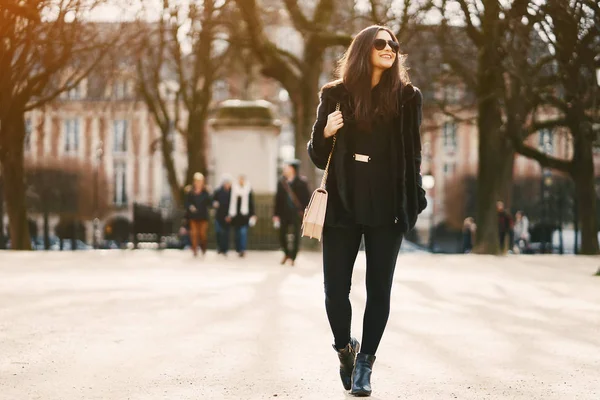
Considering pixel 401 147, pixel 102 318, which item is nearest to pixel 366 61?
pixel 401 147

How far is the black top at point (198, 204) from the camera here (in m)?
21.6

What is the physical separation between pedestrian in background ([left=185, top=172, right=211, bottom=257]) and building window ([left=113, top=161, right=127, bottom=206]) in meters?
63.7

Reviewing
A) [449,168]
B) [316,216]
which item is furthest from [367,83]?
[449,168]

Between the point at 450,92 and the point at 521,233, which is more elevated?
the point at 450,92

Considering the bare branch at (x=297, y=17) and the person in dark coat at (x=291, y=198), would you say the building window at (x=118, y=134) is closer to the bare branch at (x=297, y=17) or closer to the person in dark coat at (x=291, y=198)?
the bare branch at (x=297, y=17)

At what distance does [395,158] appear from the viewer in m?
5.56

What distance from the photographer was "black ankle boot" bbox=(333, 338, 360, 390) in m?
5.79

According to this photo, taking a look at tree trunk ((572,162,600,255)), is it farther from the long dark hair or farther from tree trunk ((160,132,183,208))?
the long dark hair

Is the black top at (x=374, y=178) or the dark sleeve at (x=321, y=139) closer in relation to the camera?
the black top at (x=374, y=178)

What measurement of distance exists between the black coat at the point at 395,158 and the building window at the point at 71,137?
271ft

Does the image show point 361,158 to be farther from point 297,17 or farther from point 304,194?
point 297,17

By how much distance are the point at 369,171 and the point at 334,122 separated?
0.31 meters

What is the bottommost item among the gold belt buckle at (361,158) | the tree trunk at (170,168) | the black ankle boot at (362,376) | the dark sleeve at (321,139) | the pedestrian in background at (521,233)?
the black ankle boot at (362,376)

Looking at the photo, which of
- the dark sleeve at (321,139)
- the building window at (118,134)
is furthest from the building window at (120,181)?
the dark sleeve at (321,139)
